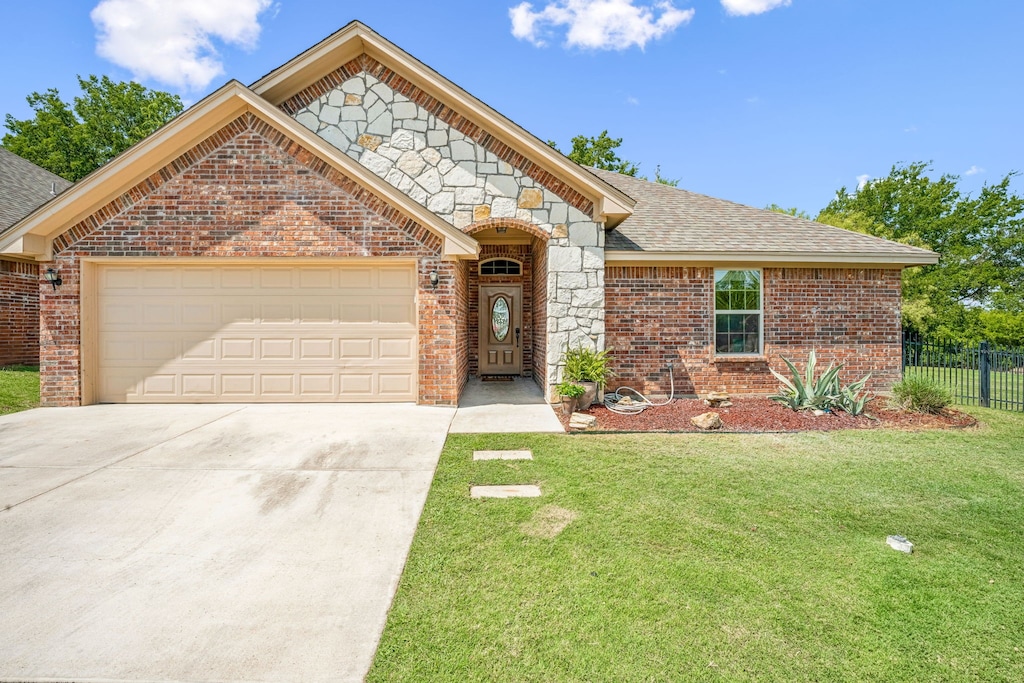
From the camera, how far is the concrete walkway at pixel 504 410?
7.38m

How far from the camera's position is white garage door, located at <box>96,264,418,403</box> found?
874 cm

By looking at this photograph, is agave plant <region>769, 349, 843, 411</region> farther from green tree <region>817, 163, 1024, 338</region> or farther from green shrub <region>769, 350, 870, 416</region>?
green tree <region>817, 163, 1024, 338</region>

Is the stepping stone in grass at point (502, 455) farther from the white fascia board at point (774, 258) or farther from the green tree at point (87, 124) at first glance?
the green tree at point (87, 124)

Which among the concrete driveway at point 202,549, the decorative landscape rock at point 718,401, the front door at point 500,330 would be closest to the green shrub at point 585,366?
the decorative landscape rock at point 718,401

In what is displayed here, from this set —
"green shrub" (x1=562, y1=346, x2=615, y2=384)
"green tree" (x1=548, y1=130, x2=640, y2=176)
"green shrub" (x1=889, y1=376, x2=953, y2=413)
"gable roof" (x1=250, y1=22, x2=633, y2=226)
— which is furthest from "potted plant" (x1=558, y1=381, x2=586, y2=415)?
"green tree" (x1=548, y1=130, x2=640, y2=176)

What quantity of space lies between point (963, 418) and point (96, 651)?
36.0ft

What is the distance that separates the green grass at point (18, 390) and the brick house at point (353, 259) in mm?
693

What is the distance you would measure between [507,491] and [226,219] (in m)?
6.87

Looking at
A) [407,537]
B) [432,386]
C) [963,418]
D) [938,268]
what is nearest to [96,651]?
[407,537]

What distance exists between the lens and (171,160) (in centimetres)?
832

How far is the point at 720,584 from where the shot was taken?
3205 millimetres

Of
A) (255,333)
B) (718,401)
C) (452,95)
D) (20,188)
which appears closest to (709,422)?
(718,401)

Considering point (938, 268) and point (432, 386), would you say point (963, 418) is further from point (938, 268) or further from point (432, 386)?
point (938, 268)

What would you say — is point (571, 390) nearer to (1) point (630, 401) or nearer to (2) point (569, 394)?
(2) point (569, 394)
